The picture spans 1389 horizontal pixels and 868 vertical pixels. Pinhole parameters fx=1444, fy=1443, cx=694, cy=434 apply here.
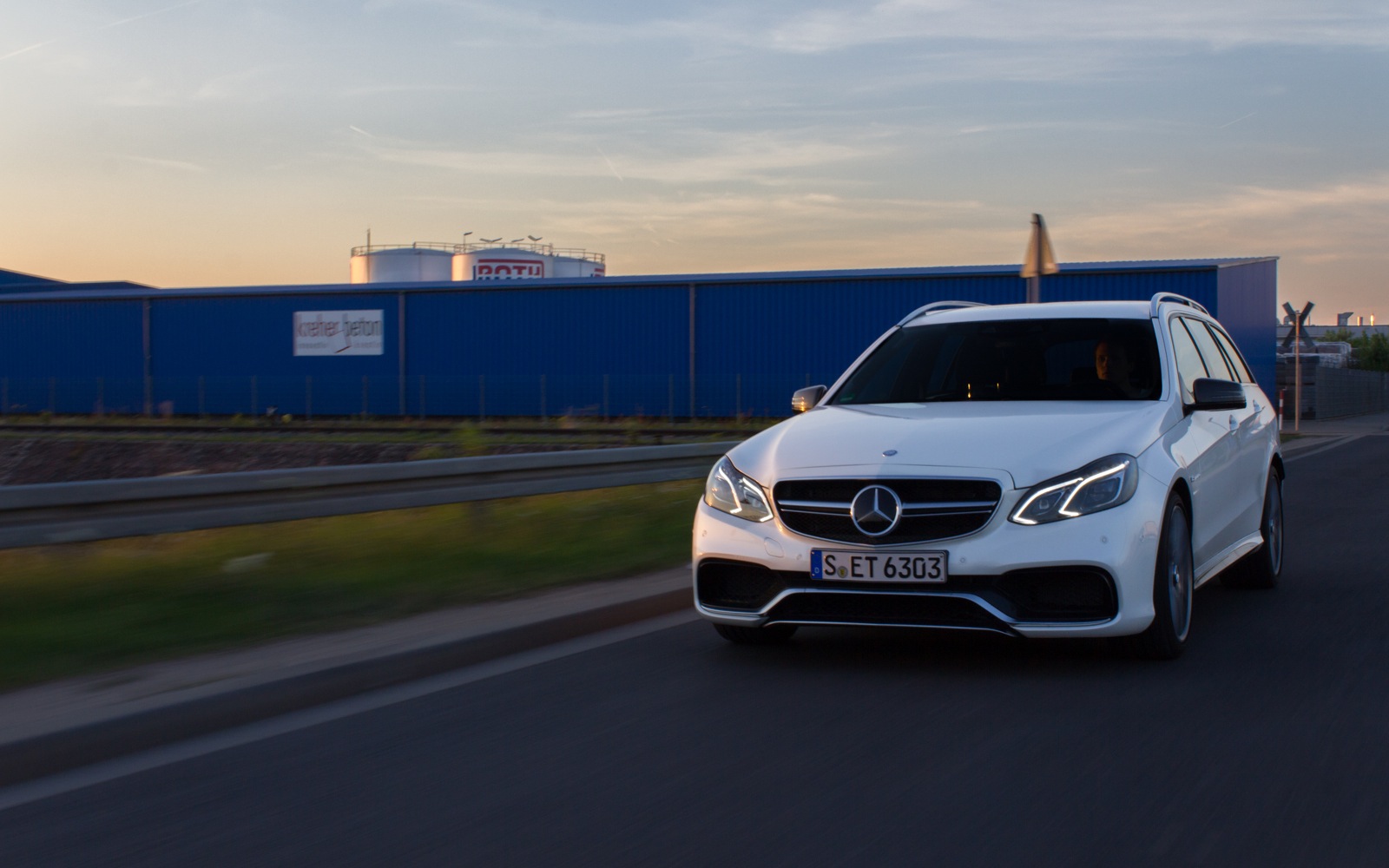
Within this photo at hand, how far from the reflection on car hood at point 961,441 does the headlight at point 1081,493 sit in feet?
0.15

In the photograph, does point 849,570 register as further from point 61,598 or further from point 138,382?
point 138,382

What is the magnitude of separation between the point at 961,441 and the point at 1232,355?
3.65 metres

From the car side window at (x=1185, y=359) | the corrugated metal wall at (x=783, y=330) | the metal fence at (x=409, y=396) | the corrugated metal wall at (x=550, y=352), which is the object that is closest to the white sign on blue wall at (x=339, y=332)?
the metal fence at (x=409, y=396)

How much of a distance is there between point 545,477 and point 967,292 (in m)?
29.9

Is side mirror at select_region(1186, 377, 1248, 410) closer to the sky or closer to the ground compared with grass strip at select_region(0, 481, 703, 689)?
closer to the sky

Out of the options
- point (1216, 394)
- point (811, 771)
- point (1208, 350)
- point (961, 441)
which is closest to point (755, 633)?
point (961, 441)

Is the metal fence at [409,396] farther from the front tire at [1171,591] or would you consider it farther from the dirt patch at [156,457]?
the front tire at [1171,591]

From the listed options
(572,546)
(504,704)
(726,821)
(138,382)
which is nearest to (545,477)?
(572,546)

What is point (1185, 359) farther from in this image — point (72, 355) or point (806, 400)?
point (72, 355)

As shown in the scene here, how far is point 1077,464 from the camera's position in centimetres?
570

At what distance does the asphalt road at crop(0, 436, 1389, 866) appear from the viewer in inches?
148

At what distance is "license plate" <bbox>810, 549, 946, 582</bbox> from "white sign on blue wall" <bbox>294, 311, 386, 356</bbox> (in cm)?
3973

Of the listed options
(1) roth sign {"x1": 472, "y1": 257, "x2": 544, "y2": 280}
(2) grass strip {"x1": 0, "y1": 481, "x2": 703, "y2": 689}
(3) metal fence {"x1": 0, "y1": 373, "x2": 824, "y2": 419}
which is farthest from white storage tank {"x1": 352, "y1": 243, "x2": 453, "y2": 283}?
(2) grass strip {"x1": 0, "y1": 481, "x2": 703, "y2": 689}

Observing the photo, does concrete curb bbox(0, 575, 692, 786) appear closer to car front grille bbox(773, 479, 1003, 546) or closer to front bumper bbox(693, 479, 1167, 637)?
front bumper bbox(693, 479, 1167, 637)
